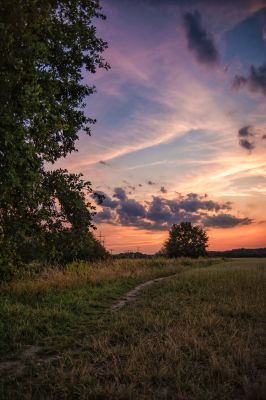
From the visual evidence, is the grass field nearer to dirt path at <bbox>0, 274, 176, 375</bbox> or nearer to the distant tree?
dirt path at <bbox>0, 274, 176, 375</bbox>

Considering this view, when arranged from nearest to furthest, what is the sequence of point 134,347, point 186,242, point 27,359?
point 27,359
point 134,347
point 186,242

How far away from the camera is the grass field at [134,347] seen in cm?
618

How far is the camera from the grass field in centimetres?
618

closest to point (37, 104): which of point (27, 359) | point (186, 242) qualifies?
point (27, 359)

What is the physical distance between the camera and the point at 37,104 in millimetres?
8578

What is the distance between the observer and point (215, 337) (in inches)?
357

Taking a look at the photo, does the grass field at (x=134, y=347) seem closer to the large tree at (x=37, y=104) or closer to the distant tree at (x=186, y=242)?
the large tree at (x=37, y=104)

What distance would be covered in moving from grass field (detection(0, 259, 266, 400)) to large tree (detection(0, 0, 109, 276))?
2813 mm

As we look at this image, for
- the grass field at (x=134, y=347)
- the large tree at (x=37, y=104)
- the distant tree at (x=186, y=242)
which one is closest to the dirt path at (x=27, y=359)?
the grass field at (x=134, y=347)

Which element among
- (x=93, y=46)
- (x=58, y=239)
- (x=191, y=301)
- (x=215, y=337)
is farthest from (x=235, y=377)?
(x=93, y=46)

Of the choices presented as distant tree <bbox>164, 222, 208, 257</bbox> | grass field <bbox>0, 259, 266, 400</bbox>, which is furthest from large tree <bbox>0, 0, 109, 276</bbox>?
distant tree <bbox>164, 222, 208, 257</bbox>

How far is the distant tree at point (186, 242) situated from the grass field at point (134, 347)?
78.3 meters

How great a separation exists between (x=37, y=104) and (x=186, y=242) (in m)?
89.2

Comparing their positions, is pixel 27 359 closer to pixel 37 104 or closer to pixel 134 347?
pixel 134 347
